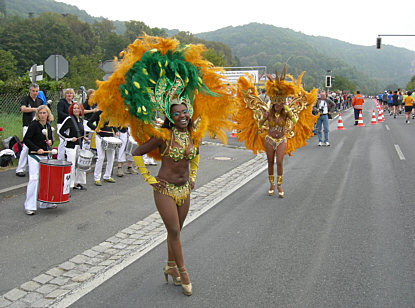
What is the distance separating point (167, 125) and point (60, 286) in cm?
210

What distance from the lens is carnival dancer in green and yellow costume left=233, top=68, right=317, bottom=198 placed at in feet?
27.9

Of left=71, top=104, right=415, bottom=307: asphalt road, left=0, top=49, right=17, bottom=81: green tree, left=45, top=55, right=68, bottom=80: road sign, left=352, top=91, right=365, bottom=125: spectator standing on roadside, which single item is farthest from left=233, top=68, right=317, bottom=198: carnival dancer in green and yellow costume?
left=0, top=49, right=17, bottom=81: green tree

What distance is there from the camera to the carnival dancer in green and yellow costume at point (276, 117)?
850cm

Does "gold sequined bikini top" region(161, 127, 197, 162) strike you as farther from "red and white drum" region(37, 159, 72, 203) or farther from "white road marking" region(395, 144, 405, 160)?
"white road marking" region(395, 144, 405, 160)

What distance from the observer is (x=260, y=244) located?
595 cm

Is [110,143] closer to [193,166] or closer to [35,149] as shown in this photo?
[35,149]

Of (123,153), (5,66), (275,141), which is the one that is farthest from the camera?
(5,66)

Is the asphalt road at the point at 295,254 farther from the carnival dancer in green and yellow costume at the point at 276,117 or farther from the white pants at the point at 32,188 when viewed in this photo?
the white pants at the point at 32,188

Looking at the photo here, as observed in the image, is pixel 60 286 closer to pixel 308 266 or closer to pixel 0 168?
pixel 308 266

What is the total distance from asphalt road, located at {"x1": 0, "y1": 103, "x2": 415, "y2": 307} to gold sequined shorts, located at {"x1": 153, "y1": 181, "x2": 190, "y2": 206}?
96 cm

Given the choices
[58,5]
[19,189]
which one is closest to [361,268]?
[19,189]

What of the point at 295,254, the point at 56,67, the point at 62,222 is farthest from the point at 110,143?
the point at 295,254

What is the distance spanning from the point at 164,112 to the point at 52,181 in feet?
11.4

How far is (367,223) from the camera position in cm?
686
